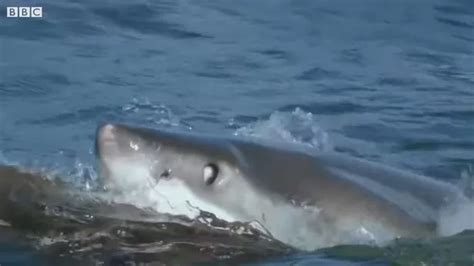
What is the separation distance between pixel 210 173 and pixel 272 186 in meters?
0.18

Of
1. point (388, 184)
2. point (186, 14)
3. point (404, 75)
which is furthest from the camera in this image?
point (186, 14)

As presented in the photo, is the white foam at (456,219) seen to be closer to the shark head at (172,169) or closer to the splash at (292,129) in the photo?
the shark head at (172,169)

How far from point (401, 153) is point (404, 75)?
1462 millimetres

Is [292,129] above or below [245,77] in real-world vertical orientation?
below

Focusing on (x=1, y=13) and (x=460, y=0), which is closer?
(x=1, y=13)

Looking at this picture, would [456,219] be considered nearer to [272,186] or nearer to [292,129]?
[272,186]

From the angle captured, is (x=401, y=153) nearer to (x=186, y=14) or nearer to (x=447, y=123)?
(x=447, y=123)

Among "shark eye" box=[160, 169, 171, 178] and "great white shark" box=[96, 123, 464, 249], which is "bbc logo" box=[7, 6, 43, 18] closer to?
"great white shark" box=[96, 123, 464, 249]

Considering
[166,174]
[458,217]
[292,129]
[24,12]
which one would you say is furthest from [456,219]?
[24,12]

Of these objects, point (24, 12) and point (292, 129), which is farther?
point (24, 12)

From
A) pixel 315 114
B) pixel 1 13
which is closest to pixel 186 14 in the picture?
pixel 1 13

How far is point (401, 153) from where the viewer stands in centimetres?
542

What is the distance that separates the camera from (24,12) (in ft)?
23.4

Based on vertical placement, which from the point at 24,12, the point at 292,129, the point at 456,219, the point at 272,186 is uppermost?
the point at 24,12
